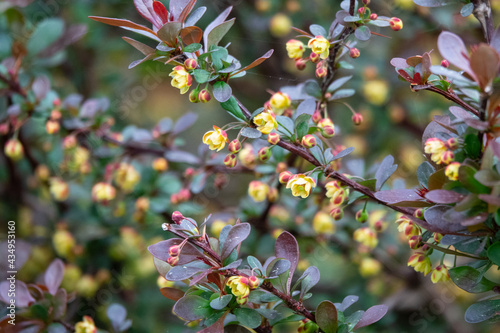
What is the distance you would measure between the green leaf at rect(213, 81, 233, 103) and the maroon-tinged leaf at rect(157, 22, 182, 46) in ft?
0.29

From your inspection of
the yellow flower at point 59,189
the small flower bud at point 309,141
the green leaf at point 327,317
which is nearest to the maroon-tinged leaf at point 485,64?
the small flower bud at point 309,141

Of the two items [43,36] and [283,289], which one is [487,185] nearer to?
[283,289]

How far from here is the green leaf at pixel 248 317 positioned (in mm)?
642

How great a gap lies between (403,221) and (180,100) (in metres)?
1.96

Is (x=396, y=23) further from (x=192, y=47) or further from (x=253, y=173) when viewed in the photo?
(x=253, y=173)

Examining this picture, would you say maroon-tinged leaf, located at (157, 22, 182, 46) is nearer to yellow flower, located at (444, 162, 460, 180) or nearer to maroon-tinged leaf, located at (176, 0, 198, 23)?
maroon-tinged leaf, located at (176, 0, 198, 23)

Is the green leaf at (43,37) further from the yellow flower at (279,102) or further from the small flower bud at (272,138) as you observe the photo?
the small flower bud at (272,138)

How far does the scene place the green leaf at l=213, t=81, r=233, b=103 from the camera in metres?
0.66

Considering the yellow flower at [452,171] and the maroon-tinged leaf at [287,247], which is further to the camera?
the maroon-tinged leaf at [287,247]

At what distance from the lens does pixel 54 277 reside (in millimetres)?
861

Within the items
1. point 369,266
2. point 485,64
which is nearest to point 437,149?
point 485,64

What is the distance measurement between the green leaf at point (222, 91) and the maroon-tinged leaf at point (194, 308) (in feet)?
0.94

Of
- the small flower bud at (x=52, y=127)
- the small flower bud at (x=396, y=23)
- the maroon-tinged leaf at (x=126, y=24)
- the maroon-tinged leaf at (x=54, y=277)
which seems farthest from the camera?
the small flower bud at (x=52, y=127)

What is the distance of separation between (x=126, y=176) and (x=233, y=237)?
1.91ft
